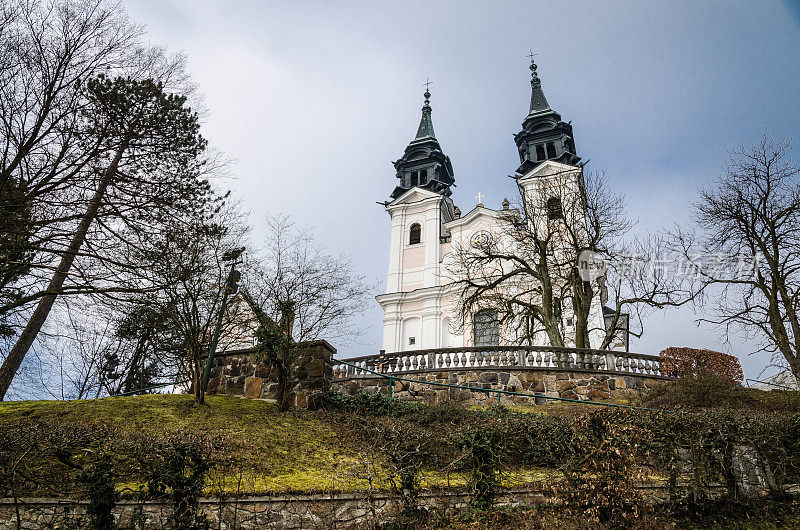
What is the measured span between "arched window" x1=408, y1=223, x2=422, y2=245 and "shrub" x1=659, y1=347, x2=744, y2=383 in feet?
62.4

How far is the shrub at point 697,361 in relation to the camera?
15266 millimetres

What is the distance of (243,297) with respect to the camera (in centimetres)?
1103

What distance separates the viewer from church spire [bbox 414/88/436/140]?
41.2 meters

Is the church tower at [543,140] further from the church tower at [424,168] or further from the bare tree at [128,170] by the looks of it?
the bare tree at [128,170]

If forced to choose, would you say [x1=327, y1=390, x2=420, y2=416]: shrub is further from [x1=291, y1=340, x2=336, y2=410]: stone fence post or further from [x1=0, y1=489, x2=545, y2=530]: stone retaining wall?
[x1=0, y1=489, x2=545, y2=530]: stone retaining wall

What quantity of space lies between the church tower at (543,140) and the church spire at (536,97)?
0.42 meters

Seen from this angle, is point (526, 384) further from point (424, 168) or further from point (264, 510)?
point (424, 168)

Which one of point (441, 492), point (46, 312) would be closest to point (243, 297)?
point (46, 312)

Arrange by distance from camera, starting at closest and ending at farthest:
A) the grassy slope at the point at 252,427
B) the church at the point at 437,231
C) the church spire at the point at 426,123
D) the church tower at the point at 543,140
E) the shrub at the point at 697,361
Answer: the grassy slope at the point at 252,427, the shrub at the point at 697,361, the church at the point at 437,231, the church tower at the point at 543,140, the church spire at the point at 426,123

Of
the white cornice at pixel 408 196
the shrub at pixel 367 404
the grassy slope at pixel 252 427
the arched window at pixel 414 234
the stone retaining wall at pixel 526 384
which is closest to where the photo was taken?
the grassy slope at pixel 252 427

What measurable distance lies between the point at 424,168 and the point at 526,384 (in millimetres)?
25507

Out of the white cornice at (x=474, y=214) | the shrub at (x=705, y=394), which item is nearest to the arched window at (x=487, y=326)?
the shrub at (x=705, y=394)

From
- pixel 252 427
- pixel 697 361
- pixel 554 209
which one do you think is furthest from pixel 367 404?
pixel 554 209

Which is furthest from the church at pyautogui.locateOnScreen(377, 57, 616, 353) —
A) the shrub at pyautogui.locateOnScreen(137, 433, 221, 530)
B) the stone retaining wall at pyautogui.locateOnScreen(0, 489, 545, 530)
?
the shrub at pyautogui.locateOnScreen(137, 433, 221, 530)
